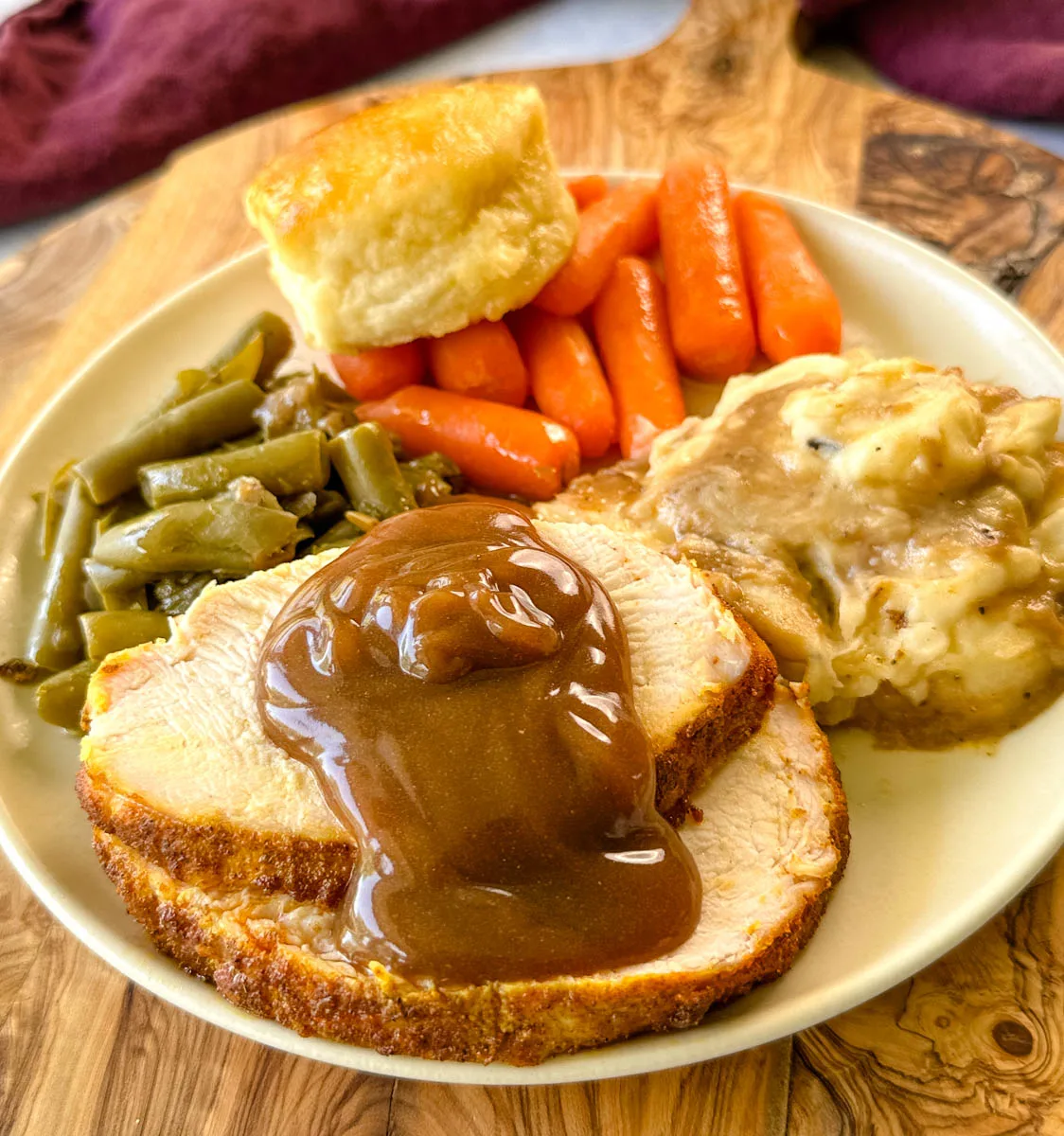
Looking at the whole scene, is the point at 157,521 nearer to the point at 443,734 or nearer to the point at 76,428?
the point at 76,428

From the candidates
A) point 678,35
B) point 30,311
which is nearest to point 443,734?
point 30,311

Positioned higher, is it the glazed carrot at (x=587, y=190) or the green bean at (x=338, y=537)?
the glazed carrot at (x=587, y=190)

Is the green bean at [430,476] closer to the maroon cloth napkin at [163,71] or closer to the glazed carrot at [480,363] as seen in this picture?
the glazed carrot at [480,363]

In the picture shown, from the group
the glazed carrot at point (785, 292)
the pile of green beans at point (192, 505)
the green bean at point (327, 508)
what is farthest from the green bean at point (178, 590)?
the glazed carrot at point (785, 292)

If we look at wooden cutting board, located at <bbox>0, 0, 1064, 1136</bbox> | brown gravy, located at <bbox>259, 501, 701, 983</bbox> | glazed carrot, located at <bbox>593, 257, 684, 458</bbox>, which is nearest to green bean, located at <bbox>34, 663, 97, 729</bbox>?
wooden cutting board, located at <bbox>0, 0, 1064, 1136</bbox>

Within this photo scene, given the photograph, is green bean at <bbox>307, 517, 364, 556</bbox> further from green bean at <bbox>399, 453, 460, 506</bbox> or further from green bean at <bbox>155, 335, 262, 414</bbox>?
green bean at <bbox>155, 335, 262, 414</bbox>
